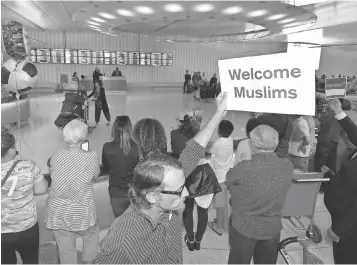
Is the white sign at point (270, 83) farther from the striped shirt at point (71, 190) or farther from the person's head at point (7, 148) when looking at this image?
the person's head at point (7, 148)

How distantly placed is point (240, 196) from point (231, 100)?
63 cm

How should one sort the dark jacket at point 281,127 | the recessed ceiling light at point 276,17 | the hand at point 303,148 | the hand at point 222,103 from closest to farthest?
1. the hand at point 222,103
2. the dark jacket at point 281,127
3. the hand at point 303,148
4. the recessed ceiling light at point 276,17

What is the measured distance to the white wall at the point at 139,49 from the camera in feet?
69.7

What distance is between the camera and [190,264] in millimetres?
2916

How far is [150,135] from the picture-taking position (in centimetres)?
249

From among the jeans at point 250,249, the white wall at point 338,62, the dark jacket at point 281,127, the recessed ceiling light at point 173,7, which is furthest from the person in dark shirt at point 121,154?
the white wall at point 338,62

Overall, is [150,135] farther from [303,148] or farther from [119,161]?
[303,148]

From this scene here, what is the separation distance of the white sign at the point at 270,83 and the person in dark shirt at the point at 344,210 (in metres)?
0.50

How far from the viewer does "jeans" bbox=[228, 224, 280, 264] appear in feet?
7.00

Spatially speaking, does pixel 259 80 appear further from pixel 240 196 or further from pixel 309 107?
pixel 240 196

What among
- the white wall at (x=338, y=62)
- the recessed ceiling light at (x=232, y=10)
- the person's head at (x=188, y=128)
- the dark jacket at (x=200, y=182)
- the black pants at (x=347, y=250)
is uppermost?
the white wall at (x=338, y=62)

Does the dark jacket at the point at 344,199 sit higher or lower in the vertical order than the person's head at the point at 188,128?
lower

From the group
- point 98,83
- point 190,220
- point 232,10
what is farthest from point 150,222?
point 98,83

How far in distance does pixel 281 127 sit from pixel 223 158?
40.6 inches
